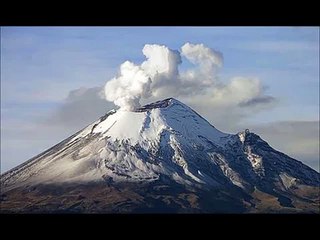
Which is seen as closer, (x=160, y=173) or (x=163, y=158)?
(x=160, y=173)

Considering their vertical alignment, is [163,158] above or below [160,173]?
above

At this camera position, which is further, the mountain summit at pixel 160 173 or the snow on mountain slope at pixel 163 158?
the snow on mountain slope at pixel 163 158
